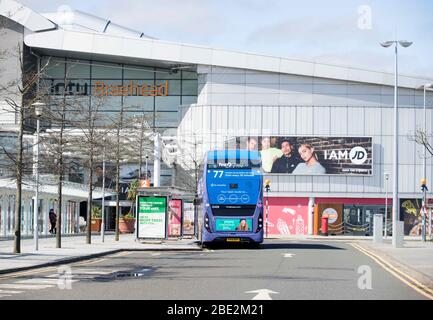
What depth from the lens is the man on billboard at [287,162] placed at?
74.9m

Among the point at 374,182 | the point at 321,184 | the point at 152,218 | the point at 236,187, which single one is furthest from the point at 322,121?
the point at 236,187

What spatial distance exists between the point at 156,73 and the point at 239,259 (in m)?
56.0

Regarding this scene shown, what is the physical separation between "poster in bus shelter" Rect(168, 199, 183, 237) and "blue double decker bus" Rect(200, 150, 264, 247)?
7763mm

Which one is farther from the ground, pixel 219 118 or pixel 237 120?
pixel 219 118

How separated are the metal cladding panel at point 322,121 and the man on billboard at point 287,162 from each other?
9.01 ft

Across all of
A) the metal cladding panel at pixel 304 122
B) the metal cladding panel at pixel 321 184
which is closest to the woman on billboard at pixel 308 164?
the metal cladding panel at pixel 321 184

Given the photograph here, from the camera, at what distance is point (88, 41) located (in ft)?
251

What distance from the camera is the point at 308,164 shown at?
74.8 metres

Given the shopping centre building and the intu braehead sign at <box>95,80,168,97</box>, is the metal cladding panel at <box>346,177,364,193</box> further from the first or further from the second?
the intu braehead sign at <box>95,80,168,97</box>

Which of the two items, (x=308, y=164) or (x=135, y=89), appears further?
(x=135, y=89)

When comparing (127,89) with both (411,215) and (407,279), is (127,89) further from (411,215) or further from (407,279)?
(407,279)

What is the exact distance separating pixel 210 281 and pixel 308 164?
56.3 m
